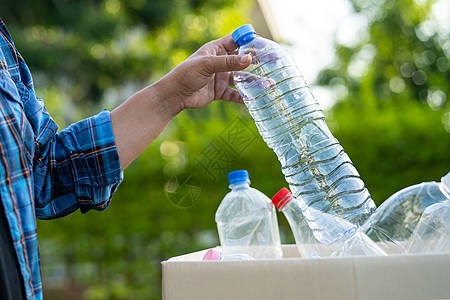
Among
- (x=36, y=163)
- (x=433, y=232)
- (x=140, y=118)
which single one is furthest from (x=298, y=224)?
(x=36, y=163)

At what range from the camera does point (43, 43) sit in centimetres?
487

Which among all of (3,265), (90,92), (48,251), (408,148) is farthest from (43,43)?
(3,265)

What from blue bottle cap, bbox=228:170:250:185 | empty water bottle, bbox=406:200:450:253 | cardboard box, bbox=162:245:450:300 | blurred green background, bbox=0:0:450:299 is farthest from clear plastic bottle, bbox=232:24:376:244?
blurred green background, bbox=0:0:450:299

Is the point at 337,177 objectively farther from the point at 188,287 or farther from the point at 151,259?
the point at 151,259

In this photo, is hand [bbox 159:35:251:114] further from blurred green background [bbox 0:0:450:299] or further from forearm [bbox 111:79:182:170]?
blurred green background [bbox 0:0:450:299]

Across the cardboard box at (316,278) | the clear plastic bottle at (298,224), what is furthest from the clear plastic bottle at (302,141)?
the cardboard box at (316,278)

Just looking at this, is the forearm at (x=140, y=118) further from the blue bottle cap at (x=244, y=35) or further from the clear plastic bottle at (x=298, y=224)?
the clear plastic bottle at (x=298, y=224)

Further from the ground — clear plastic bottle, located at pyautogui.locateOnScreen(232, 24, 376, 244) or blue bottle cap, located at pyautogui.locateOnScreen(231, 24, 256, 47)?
blue bottle cap, located at pyautogui.locateOnScreen(231, 24, 256, 47)

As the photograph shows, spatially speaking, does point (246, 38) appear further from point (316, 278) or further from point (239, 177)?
point (316, 278)

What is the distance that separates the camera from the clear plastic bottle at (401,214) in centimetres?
107

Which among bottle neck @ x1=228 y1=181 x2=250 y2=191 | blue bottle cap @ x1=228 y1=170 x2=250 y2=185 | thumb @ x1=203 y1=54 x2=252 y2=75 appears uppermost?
thumb @ x1=203 y1=54 x2=252 y2=75

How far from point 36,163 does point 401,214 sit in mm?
862

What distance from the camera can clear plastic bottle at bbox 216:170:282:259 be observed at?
124 cm

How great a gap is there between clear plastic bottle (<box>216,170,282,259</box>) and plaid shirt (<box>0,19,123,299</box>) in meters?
0.34
